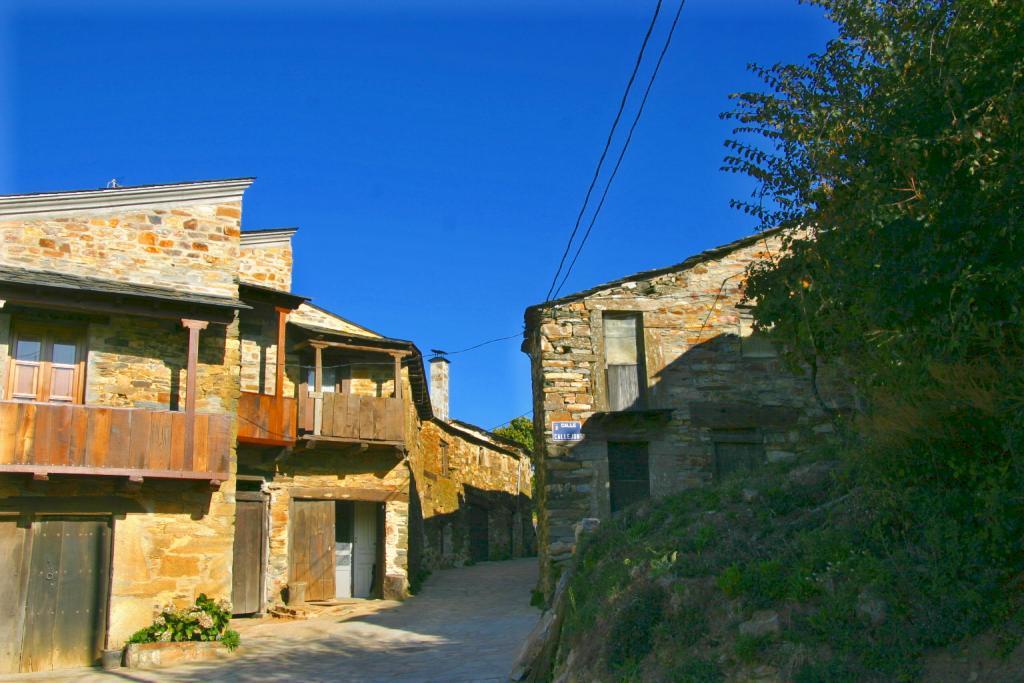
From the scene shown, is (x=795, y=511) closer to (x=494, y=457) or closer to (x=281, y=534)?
(x=281, y=534)

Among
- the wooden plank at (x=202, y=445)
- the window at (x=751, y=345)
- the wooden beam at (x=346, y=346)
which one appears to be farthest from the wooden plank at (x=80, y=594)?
the window at (x=751, y=345)

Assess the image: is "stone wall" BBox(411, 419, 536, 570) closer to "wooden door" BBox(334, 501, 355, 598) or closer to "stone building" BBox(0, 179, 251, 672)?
"wooden door" BBox(334, 501, 355, 598)

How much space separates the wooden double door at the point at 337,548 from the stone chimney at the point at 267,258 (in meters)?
4.64

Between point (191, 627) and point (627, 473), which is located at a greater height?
point (627, 473)

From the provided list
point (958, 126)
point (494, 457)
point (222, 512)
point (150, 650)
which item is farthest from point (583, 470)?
point (494, 457)

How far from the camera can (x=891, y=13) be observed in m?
8.88

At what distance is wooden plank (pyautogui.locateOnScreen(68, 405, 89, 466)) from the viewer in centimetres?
1212

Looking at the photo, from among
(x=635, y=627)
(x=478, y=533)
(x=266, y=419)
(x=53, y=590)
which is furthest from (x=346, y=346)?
(x=635, y=627)

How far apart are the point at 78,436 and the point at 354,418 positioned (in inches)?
263

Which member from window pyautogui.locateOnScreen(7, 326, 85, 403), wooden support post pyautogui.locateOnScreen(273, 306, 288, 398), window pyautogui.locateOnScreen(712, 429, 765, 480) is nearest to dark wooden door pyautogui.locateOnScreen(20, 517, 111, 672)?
window pyautogui.locateOnScreen(7, 326, 85, 403)

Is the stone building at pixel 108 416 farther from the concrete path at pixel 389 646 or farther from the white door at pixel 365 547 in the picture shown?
the white door at pixel 365 547

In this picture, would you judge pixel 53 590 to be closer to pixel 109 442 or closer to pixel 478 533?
pixel 109 442

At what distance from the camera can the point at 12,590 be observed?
480 inches

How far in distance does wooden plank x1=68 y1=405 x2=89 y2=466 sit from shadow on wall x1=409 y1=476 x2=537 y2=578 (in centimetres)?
867
